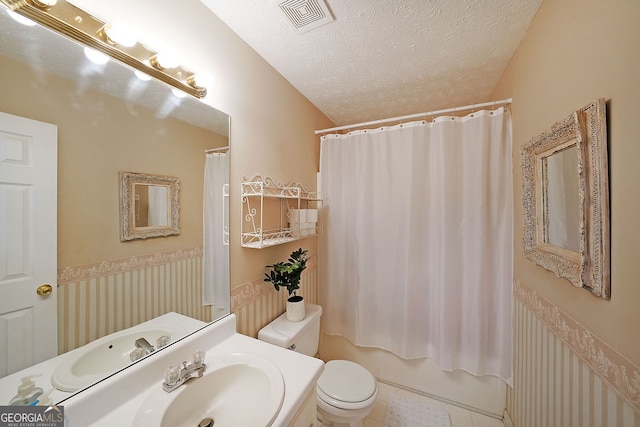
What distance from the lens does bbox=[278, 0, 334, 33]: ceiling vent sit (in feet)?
3.19

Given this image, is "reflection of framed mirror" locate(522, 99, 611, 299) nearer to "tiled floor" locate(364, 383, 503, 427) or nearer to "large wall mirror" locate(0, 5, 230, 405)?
"tiled floor" locate(364, 383, 503, 427)

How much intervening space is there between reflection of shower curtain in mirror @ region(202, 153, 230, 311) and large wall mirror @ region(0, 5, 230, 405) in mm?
50

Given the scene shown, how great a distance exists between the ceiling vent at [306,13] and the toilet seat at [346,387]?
186 cm

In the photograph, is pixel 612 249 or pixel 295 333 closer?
pixel 612 249

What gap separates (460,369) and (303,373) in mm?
1388

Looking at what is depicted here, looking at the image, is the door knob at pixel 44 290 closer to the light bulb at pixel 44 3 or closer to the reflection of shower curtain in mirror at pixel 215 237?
the reflection of shower curtain in mirror at pixel 215 237

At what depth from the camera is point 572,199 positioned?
0.79m

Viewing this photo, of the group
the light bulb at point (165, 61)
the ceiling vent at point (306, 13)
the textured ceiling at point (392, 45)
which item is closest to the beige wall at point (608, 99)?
the textured ceiling at point (392, 45)

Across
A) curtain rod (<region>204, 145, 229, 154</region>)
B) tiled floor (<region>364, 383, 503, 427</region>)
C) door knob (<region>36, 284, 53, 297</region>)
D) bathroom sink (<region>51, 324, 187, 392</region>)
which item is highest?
curtain rod (<region>204, 145, 229, 154</region>)

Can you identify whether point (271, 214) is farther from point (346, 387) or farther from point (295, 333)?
point (346, 387)

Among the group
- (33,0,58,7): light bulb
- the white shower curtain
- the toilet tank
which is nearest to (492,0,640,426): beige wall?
the white shower curtain

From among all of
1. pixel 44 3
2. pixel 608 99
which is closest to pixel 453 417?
pixel 608 99

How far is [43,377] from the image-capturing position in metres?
0.58

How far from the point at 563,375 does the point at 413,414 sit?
107 cm
